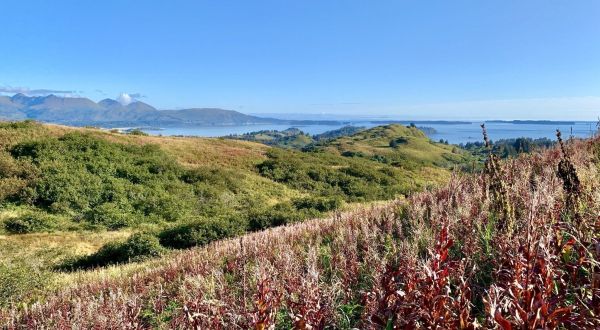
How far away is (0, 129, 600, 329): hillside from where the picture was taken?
6.30ft

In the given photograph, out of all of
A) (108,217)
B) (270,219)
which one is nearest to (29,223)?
(108,217)

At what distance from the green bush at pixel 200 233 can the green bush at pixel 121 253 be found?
1596 mm

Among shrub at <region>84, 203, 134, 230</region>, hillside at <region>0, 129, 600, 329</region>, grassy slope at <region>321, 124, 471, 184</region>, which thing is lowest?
grassy slope at <region>321, 124, 471, 184</region>

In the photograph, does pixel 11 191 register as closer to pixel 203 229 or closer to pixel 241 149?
pixel 203 229

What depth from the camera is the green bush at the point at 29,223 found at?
838 inches

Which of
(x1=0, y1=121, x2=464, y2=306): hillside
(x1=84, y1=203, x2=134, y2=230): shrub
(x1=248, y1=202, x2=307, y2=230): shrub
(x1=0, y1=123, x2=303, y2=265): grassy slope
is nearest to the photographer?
(x1=0, y1=121, x2=464, y2=306): hillside

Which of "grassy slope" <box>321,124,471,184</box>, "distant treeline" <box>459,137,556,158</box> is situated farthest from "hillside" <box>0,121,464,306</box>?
"grassy slope" <box>321,124,471,184</box>

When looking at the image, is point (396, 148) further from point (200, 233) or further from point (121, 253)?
point (121, 253)

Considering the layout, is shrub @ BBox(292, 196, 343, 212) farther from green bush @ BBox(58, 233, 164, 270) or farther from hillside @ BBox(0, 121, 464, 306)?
green bush @ BBox(58, 233, 164, 270)

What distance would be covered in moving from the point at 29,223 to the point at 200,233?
10.3m

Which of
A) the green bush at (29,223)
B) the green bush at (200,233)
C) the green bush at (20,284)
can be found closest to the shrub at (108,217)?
the green bush at (29,223)

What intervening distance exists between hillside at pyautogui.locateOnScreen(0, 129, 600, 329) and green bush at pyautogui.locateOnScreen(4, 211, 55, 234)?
44.6ft

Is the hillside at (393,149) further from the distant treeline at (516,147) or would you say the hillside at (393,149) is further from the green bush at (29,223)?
the green bush at (29,223)

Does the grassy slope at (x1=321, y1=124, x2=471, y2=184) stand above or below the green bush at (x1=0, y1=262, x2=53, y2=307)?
below
